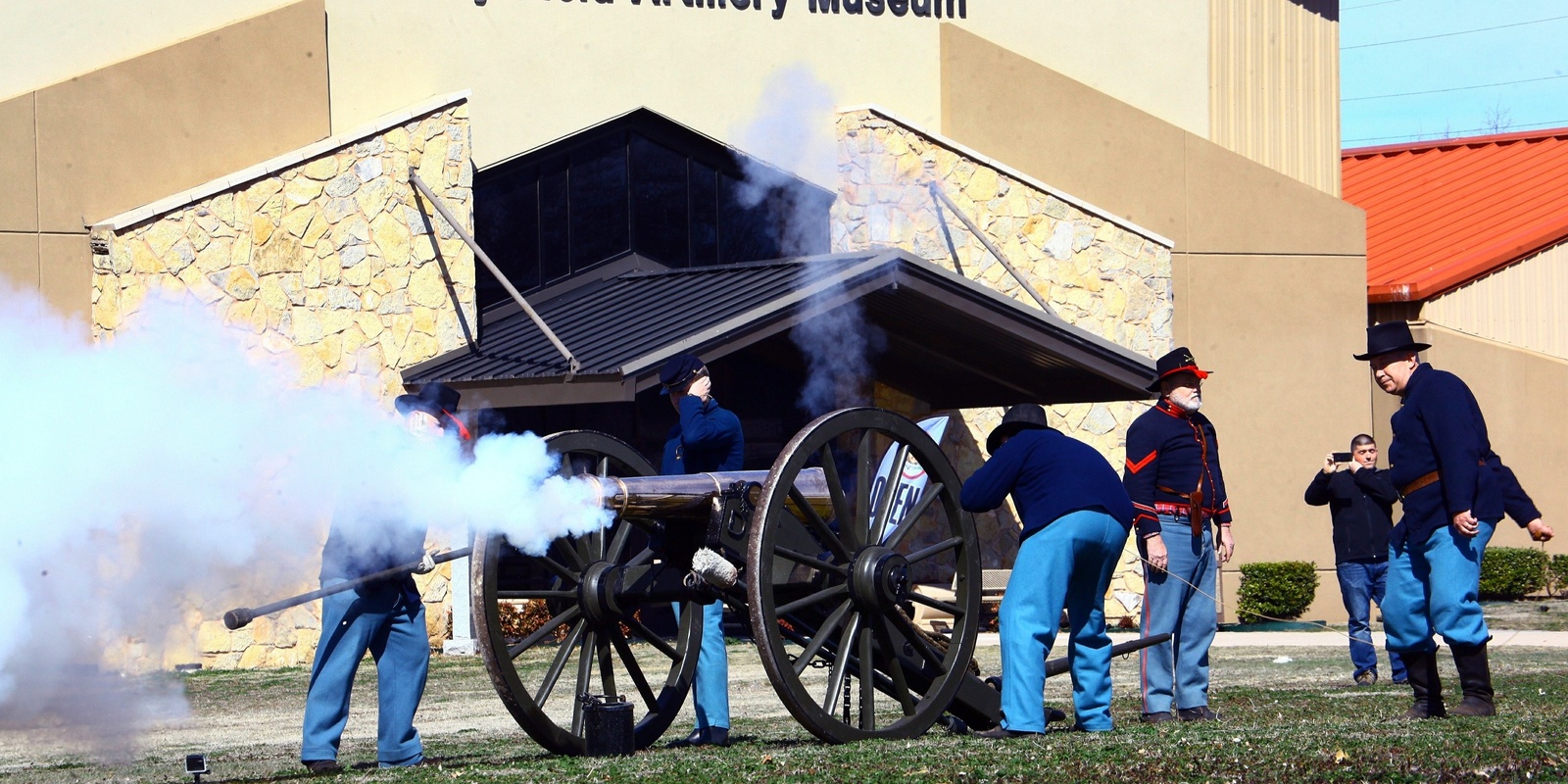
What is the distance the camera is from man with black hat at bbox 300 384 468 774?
748 centimetres

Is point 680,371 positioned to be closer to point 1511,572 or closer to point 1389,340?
point 1389,340

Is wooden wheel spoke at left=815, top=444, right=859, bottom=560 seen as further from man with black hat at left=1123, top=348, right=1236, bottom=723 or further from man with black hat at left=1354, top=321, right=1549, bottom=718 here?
man with black hat at left=1354, top=321, right=1549, bottom=718

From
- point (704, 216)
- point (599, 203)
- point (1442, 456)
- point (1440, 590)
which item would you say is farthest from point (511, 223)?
point (1440, 590)

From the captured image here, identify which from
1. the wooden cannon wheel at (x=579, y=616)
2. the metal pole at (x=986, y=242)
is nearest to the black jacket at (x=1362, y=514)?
the metal pole at (x=986, y=242)

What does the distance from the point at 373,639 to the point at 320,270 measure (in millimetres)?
8282

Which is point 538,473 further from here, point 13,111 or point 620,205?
point 620,205

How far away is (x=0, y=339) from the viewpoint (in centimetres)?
704

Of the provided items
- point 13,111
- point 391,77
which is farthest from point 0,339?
point 391,77

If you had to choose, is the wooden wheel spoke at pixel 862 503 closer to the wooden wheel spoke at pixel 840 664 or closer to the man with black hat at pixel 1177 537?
the wooden wheel spoke at pixel 840 664

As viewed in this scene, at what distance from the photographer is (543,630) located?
7918 mm

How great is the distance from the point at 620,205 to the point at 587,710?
418 inches

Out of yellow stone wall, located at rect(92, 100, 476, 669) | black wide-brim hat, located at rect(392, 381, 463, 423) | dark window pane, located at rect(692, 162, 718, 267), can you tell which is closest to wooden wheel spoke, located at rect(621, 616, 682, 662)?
black wide-brim hat, located at rect(392, 381, 463, 423)

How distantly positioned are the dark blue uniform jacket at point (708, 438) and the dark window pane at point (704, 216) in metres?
9.43

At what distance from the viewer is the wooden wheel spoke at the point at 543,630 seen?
7769 mm
